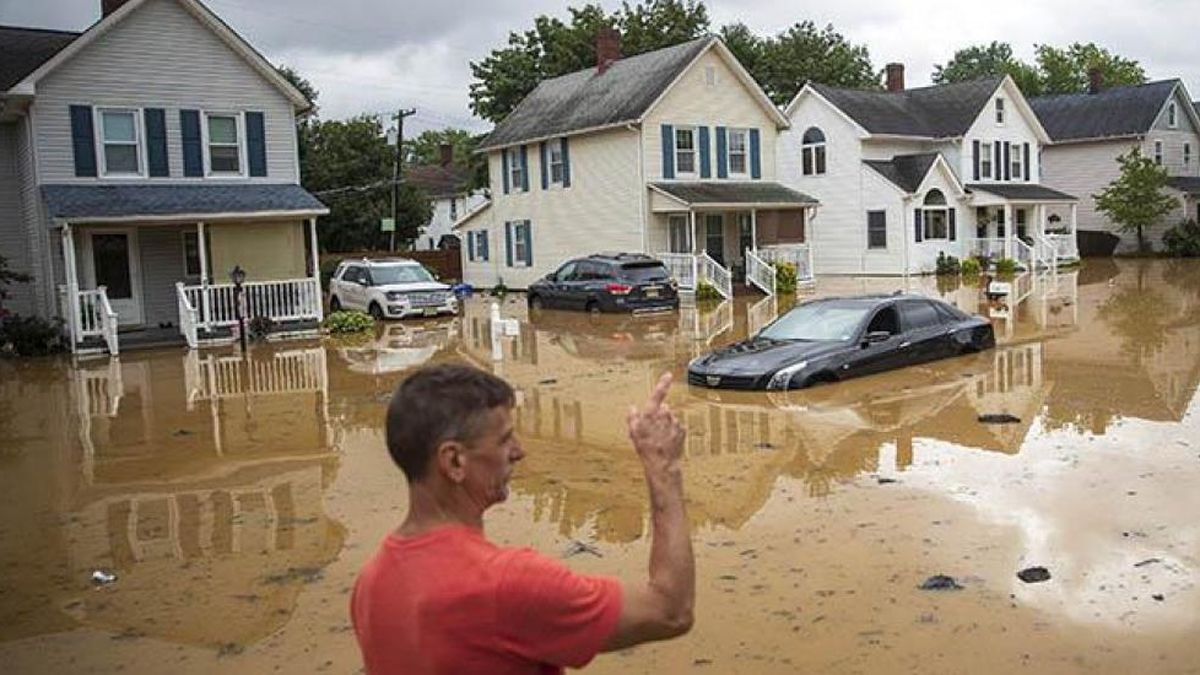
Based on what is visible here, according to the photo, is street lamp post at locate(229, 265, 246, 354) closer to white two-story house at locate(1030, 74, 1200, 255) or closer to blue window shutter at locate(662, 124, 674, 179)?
blue window shutter at locate(662, 124, 674, 179)

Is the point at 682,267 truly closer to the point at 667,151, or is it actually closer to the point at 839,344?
the point at 667,151

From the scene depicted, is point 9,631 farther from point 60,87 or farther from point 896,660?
point 60,87

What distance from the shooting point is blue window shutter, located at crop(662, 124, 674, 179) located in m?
35.5

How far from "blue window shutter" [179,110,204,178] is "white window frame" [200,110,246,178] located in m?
0.10

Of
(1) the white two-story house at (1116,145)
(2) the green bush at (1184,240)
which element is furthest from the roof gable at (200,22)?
(1) the white two-story house at (1116,145)

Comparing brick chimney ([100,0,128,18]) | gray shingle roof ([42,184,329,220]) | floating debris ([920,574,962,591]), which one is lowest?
floating debris ([920,574,962,591])

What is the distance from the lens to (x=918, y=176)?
4050cm

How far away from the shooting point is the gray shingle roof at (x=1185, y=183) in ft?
161

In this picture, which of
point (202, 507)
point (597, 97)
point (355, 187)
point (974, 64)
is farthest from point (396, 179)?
point (974, 64)

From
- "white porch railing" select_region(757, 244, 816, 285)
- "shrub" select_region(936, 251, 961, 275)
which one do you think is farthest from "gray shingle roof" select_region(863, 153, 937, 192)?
"white porch railing" select_region(757, 244, 816, 285)

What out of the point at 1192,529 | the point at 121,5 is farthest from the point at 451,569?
the point at 121,5

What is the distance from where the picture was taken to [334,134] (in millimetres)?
52500

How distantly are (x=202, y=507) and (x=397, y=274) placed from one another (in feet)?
68.3

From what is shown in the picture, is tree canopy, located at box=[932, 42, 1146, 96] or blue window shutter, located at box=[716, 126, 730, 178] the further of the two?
tree canopy, located at box=[932, 42, 1146, 96]
